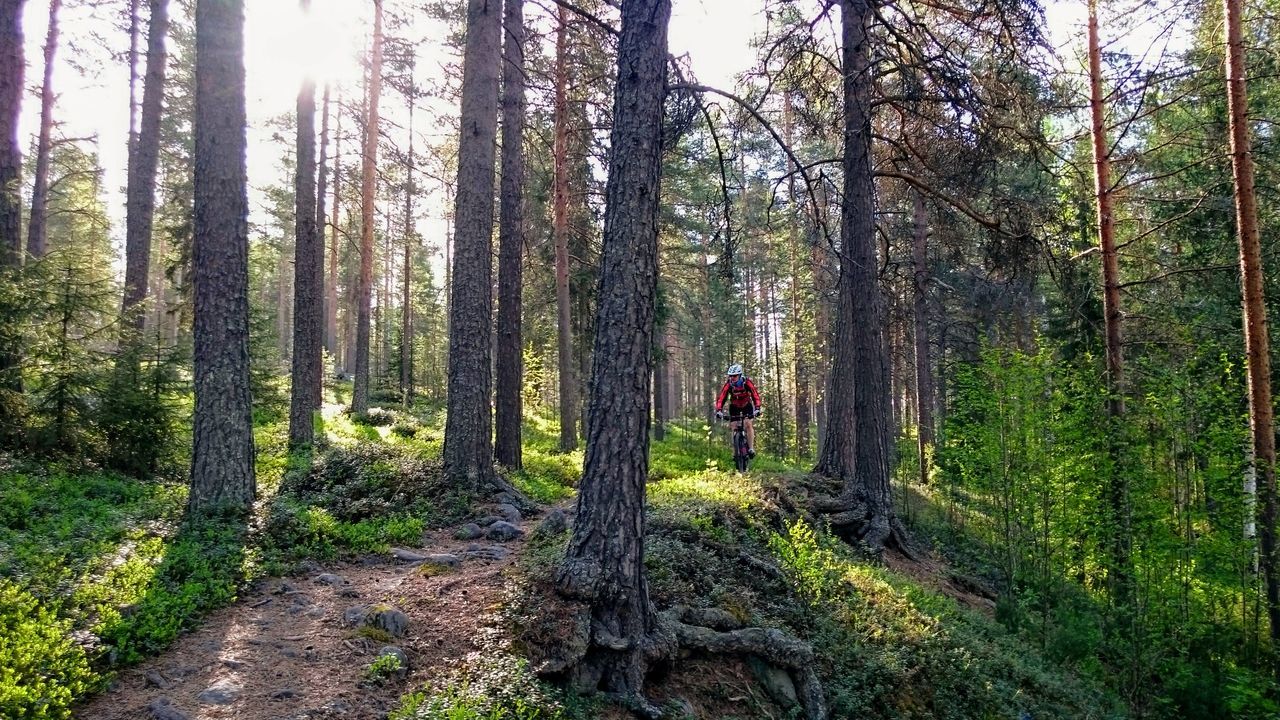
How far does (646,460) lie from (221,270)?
5048mm

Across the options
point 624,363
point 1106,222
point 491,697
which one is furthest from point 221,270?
point 1106,222

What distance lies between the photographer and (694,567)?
6230 mm

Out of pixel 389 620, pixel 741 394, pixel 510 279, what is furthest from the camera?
pixel 741 394

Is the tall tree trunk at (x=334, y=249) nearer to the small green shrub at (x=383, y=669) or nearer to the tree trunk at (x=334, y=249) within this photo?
the tree trunk at (x=334, y=249)

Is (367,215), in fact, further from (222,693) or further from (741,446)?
(222,693)

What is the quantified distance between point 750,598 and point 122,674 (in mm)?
4765

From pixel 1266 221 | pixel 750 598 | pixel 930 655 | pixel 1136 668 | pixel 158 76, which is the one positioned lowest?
pixel 1136 668

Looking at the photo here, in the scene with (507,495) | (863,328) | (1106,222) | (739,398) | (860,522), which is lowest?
(860,522)

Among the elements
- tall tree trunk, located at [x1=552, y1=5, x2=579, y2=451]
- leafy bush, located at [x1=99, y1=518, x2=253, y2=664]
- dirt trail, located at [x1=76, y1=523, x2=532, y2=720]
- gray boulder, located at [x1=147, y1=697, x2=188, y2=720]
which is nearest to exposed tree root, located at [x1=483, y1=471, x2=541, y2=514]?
dirt trail, located at [x1=76, y1=523, x2=532, y2=720]

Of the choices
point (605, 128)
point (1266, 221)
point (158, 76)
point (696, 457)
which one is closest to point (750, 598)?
point (605, 128)

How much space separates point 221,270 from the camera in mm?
6672

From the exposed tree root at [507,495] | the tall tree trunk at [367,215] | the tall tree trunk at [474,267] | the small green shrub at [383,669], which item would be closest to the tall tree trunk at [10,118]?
the tall tree trunk at [474,267]

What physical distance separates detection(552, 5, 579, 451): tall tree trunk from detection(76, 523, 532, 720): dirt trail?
30.0 ft

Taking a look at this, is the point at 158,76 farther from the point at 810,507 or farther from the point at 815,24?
the point at 810,507
